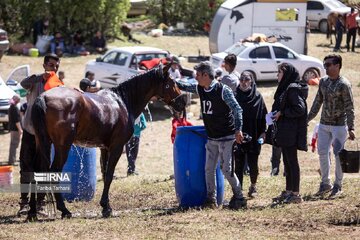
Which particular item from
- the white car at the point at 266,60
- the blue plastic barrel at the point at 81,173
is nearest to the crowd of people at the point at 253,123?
the blue plastic barrel at the point at 81,173

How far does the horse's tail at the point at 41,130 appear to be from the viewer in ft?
31.1

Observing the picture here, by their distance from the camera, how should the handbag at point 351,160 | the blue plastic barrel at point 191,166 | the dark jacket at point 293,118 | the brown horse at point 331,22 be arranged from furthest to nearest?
the brown horse at point 331,22
the blue plastic barrel at point 191,166
the dark jacket at point 293,118
the handbag at point 351,160

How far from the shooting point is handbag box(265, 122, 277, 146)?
1077 cm

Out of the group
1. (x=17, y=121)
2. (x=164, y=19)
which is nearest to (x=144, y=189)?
(x=17, y=121)

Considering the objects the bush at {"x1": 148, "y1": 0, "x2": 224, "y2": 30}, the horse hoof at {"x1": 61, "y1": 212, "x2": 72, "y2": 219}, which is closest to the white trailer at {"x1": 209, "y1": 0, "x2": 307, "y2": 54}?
the bush at {"x1": 148, "y1": 0, "x2": 224, "y2": 30}

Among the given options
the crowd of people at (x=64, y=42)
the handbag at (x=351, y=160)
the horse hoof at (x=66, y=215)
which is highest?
the handbag at (x=351, y=160)

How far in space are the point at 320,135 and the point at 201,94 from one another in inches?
74.9

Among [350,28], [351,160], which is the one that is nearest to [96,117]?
[351,160]

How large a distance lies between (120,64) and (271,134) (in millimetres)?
13958

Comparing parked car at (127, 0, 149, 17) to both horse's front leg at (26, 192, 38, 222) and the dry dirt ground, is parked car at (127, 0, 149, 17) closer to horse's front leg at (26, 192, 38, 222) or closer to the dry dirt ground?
the dry dirt ground

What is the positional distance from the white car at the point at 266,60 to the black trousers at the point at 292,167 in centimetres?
1602

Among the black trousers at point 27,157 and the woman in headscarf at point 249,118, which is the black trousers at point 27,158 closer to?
the black trousers at point 27,157

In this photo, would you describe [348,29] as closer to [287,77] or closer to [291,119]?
[287,77]

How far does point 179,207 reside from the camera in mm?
10773
